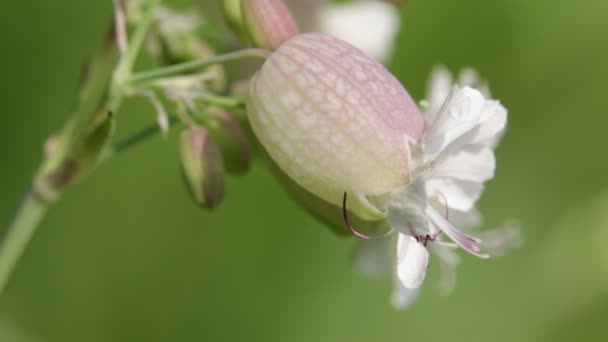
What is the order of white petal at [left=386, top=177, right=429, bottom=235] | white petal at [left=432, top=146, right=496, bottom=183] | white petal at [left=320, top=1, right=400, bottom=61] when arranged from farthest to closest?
white petal at [left=320, top=1, right=400, bottom=61]
white petal at [left=432, top=146, right=496, bottom=183]
white petal at [left=386, top=177, right=429, bottom=235]

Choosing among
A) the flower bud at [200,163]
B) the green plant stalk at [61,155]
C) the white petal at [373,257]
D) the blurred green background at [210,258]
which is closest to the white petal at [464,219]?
the white petal at [373,257]

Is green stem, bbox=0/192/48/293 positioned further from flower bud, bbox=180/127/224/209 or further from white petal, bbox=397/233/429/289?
white petal, bbox=397/233/429/289

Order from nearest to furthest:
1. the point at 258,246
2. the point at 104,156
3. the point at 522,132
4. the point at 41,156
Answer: the point at 104,156
the point at 41,156
the point at 258,246
the point at 522,132

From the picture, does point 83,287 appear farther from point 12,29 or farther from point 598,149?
point 598,149

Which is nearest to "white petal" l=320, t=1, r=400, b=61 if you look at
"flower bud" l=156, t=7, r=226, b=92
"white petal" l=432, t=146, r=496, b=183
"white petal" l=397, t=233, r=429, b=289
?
"flower bud" l=156, t=7, r=226, b=92

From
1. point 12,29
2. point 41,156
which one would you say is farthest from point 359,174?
point 12,29

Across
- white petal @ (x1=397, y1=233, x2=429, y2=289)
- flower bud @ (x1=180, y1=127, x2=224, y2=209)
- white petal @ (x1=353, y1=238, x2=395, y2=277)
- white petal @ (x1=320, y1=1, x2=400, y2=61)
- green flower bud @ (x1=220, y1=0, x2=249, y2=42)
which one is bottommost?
white petal @ (x1=353, y1=238, x2=395, y2=277)
